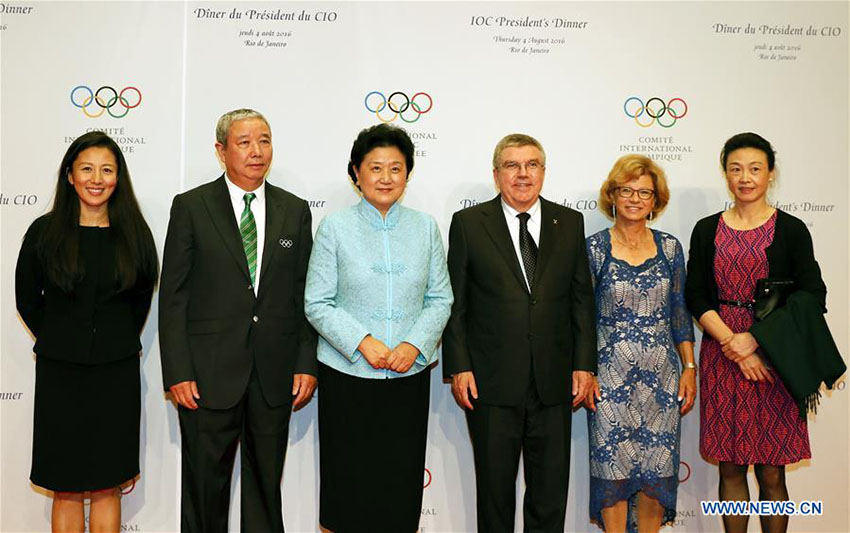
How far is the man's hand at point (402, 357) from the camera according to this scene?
2680mm

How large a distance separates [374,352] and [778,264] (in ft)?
6.19

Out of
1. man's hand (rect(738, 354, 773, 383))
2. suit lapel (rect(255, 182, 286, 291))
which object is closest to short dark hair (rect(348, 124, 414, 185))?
suit lapel (rect(255, 182, 286, 291))

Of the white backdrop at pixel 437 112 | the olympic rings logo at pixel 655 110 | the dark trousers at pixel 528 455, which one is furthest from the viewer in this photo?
the olympic rings logo at pixel 655 110

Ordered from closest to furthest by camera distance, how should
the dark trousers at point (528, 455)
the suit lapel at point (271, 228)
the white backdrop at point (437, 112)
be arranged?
the suit lapel at point (271, 228), the dark trousers at point (528, 455), the white backdrop at point (437, 112)

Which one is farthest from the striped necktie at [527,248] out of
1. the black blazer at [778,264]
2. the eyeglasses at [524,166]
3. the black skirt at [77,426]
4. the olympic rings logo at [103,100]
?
the olympic rings logo at [103,100]

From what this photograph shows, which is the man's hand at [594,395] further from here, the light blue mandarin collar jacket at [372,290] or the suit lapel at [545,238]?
the light blue mandarin collar jacket at [372,290]

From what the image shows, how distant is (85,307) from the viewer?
112 inches

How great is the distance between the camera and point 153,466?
141 inches

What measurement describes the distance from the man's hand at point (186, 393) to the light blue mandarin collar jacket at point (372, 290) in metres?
0.52

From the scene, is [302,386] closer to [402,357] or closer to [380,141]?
[402,357]

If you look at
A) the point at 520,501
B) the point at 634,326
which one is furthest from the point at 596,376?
the point at 520,501

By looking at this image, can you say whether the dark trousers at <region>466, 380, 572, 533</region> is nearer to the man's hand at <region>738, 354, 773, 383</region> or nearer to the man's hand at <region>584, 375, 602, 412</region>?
the man's hand at <region>584, 375, 602, 412</region>

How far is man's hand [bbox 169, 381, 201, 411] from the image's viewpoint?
8.88 feet

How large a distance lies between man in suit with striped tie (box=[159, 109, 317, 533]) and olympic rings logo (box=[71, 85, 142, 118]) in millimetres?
1025
